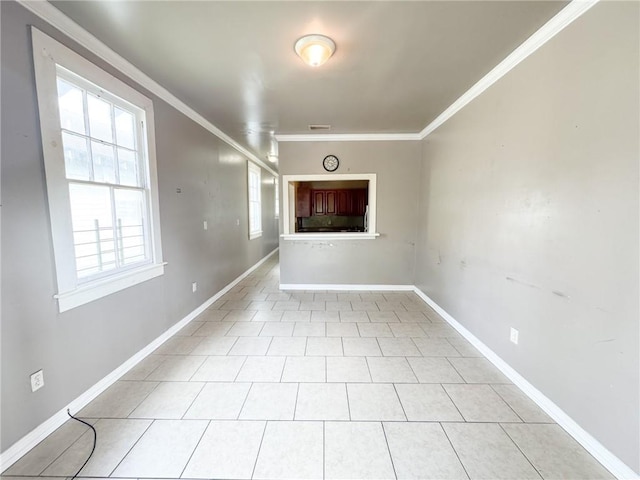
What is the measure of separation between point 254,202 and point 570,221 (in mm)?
5418

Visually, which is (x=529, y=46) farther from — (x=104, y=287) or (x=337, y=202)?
(x=337, y=202)

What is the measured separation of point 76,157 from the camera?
1.74m

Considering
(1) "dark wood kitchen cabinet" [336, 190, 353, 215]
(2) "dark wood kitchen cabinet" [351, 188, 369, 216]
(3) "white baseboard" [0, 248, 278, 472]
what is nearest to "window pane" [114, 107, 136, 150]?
(3) "white baseboard" [0, 248, 278, 472]

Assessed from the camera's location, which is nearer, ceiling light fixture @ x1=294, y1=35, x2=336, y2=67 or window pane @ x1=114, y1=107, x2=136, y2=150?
ceiling light fixture @ x1=294, y1=35, x2=336, y2=67

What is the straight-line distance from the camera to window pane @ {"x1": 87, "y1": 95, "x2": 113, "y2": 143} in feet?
6.18

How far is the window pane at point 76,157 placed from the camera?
5.49 feet

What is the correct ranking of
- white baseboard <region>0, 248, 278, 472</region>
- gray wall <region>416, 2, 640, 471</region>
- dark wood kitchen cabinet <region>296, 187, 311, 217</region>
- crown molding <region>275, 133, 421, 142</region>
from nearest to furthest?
gray wall <region>416, 2, 640, 471</region>, white baseboard <region>0, 248, 278, 472</region>, crown molding <region>275, 133, 421, 142</region>, dark wood kitchen cabinet <region>296, 187, 311, 217</region>

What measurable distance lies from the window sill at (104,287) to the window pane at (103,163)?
30.9 inches

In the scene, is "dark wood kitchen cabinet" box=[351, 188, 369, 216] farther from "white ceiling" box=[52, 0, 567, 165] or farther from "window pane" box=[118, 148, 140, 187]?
"window pane" box=[118, 148, 140, 187]

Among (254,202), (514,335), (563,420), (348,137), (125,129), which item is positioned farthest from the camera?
(254,202)

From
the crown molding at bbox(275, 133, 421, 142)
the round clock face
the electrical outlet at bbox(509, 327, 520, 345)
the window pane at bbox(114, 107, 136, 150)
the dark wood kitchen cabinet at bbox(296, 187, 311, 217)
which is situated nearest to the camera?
the electrical outlet at bbox(509, 327, 520, 345)

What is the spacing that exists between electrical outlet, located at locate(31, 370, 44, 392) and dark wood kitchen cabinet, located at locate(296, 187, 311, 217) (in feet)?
18.5

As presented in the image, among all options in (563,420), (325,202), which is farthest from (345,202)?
(563,420)

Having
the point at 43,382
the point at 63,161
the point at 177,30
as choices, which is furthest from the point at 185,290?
the point at 177,30
